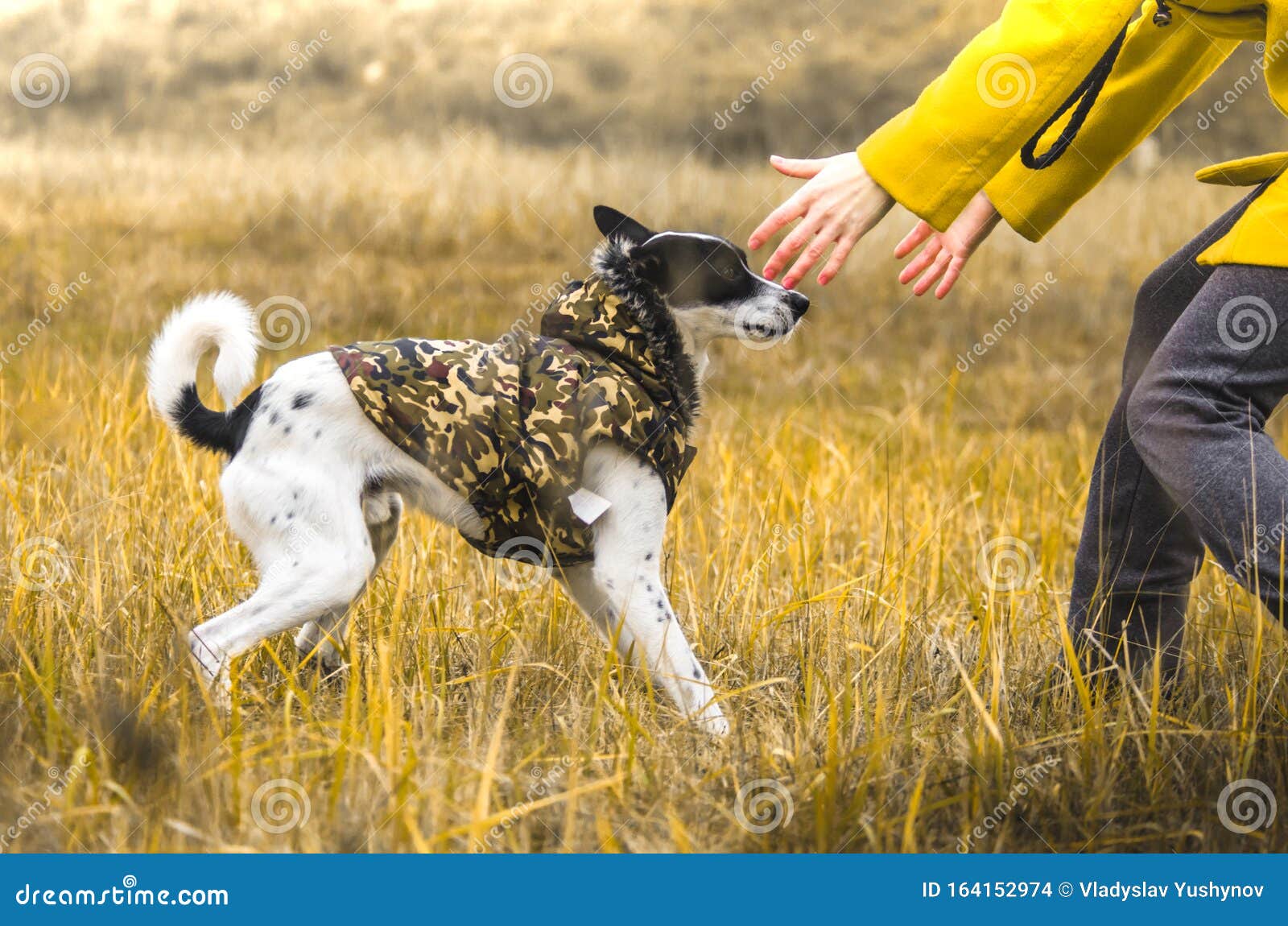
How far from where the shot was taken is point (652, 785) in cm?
212

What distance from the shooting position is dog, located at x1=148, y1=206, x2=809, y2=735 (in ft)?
7.90

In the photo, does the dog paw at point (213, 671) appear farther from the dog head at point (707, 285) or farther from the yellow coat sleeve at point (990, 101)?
the yellow coat sleeve at point (990, 101)

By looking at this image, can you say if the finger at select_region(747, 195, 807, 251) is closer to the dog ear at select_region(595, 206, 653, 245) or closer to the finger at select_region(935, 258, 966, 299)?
the finger at select_region(935, 258, 966, 299)

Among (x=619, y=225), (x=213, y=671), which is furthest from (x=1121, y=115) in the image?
(x=213, y=671)

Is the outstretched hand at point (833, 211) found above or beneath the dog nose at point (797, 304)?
above

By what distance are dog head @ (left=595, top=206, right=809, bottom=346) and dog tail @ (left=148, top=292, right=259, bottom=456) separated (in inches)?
33.2

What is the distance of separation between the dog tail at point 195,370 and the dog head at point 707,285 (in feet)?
2.76

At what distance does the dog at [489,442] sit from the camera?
2.41 m

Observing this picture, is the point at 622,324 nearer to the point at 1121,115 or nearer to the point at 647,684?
the point at 647,684

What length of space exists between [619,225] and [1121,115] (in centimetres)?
111

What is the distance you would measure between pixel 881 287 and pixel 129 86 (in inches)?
262

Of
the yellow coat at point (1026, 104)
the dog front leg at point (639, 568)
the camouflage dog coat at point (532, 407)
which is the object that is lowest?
the dog front leg at point (639, 568)

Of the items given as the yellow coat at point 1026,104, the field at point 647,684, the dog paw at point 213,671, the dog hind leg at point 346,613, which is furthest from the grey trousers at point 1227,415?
the dog paw at point 213,671

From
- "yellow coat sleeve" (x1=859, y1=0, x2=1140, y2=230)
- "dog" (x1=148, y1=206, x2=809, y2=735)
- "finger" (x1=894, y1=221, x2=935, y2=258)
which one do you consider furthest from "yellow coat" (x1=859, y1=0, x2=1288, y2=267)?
"dog" (x1=148, y1=206, x2=809, y2=735)
